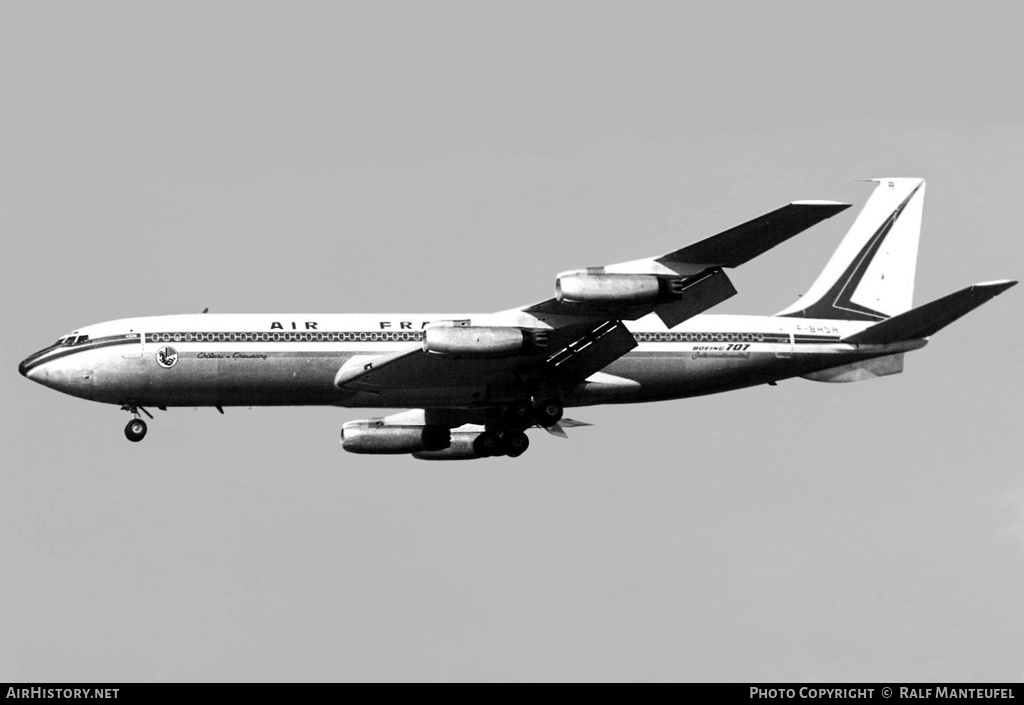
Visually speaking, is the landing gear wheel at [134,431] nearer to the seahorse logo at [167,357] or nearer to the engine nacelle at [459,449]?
the seahorse logo at [167,357]

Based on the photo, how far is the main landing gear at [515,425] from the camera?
2281 inches

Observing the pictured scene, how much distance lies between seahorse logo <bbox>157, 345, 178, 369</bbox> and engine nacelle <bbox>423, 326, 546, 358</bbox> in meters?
8.35

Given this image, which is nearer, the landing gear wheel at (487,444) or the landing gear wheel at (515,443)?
the landing gear wheel at (515,443)

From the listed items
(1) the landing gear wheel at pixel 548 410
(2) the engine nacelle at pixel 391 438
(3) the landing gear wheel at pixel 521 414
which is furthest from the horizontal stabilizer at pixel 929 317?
(2) the engine nacelle at pixel 391 438

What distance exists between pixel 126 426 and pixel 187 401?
2.51m

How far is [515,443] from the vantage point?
6091 cm

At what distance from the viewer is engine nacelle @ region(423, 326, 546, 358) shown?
177ft

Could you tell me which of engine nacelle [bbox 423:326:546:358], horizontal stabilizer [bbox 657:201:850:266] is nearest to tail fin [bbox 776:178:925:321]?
horizontal stabilizer [bbox 657:201:850:266]

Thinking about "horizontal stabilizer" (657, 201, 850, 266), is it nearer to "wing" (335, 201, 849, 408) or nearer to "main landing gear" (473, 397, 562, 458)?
"wing" (335, 201, 849, 408)

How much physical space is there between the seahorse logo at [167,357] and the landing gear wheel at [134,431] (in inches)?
101

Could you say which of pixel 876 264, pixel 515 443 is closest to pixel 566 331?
pixel 515 443

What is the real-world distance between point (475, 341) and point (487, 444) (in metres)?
8.47

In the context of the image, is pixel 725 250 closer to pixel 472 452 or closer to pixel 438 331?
pixel 438 331

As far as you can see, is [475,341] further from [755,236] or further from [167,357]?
[167,357]
